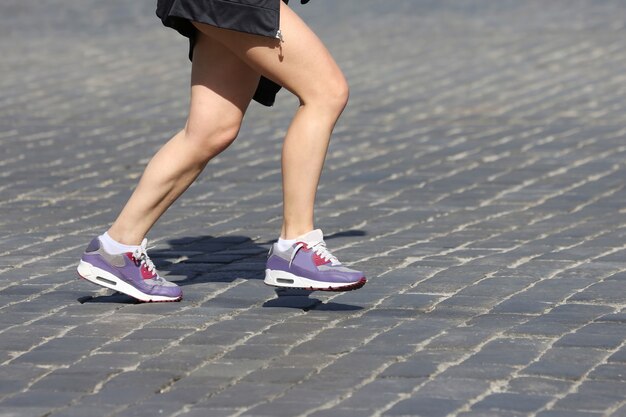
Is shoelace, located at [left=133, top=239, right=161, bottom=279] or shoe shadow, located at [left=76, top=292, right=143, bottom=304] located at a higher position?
shoelace, located at [left=133, top=239, right=161, bottom=279]

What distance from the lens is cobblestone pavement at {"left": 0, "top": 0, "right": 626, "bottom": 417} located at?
4379mm

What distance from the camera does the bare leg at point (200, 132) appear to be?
549 cm

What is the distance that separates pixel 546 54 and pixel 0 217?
7.71 metres

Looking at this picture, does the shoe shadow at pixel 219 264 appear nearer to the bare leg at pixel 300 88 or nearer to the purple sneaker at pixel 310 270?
the purple sneaker at pixel 310 270

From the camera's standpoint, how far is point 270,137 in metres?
10.2

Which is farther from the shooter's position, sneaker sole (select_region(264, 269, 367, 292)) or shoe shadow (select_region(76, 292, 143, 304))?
shoe shadow (select_region(76, 292, 143, 304))

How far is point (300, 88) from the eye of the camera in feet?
17.4

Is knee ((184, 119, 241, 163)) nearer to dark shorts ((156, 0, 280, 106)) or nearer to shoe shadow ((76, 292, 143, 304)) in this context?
dark shorts ((156, 0, 280, 106))

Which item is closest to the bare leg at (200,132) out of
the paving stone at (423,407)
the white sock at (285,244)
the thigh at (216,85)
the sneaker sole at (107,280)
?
the thigh at (216,85)

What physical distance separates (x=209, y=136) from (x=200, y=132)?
0.03 metres

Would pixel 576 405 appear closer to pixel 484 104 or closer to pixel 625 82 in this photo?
pixel 484 104

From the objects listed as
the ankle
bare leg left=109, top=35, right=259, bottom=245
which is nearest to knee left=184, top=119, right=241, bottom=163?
bare leg left=109, top=35, right=259, bottom=245

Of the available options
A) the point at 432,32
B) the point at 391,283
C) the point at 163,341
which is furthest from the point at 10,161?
the point at 432,32

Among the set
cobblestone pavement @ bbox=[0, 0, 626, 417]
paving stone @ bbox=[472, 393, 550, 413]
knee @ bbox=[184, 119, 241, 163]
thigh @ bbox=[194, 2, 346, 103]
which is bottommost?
cobblestone pavement @ bbox=[0, 0, 626, 417]
